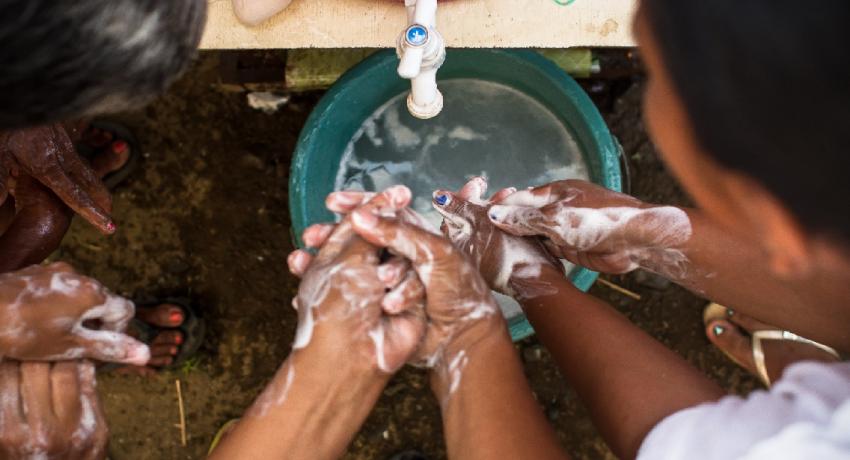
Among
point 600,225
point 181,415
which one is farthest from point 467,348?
point 181,415

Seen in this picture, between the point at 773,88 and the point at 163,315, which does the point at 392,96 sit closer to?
the point at 163,315

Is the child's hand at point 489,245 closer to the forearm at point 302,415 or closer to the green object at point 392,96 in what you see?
the green object at point 392,96

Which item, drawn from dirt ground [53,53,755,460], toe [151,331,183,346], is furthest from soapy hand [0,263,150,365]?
dirt ground [53,53,755,460]

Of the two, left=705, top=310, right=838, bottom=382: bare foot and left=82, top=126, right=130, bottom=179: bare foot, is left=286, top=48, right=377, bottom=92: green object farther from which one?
left=705, top=310, right=838, bottom=382: bare foot

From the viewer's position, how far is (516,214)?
1374 mm

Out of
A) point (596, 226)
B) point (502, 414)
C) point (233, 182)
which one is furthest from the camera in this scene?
point (233, 182)

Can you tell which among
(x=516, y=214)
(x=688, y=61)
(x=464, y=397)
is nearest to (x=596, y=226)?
(x=516, y=214)

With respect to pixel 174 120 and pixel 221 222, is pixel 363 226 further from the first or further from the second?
pixel 174 120

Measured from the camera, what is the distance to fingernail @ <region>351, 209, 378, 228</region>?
1134 millimetres

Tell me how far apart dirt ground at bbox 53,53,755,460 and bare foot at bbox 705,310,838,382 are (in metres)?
0.08

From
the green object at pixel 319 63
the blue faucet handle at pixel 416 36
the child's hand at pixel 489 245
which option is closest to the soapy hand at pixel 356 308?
the child's hand at pixel 489 245

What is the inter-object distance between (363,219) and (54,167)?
696 mm

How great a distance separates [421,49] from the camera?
99cm

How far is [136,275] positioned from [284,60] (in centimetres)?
82
